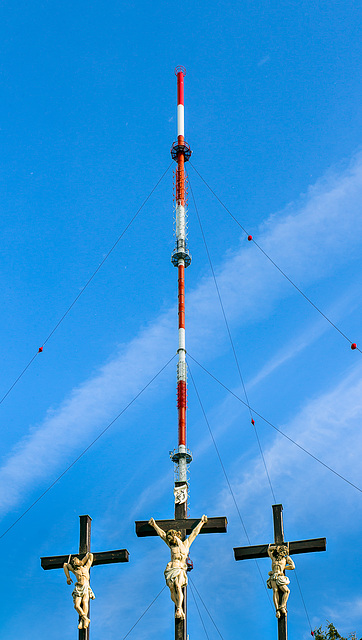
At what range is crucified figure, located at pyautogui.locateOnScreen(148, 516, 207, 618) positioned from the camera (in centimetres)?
2559

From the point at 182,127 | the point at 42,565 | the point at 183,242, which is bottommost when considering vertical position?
the point at 42,565

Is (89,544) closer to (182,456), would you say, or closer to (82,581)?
(82,581)

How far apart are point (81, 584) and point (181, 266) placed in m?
12.7

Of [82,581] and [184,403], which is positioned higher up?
[184,403]

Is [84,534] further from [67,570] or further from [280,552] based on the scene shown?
[280,552]

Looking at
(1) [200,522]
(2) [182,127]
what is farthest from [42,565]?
(2) [182,127]

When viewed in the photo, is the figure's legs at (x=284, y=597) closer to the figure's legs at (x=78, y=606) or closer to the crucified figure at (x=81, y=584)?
the crucified figure at (x=81, y=584)

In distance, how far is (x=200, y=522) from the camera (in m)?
26.0

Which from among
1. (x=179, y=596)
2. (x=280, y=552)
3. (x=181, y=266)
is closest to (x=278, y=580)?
(x=280, y=552)

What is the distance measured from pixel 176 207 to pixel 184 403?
672cm

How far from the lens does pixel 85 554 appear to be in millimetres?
26625

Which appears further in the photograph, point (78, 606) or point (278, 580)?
point (78, 606)

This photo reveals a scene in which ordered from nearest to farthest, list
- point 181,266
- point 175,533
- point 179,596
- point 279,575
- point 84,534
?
point 279,575 → point 179,596 → point 175,533 → point 84,534 → point 181,266

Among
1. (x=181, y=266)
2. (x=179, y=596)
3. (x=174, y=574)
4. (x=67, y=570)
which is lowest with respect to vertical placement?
(x=179, y=596)
